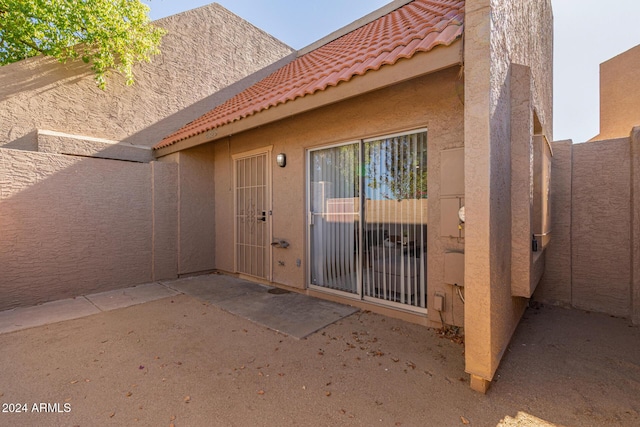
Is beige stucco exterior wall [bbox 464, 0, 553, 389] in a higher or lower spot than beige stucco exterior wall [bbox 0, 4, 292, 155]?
lower

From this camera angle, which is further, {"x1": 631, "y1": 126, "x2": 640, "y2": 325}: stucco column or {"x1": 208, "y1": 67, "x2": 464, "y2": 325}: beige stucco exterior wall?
{"x1": 631, "y1": 126, "x2": 640, "y2": 325}: stucco column

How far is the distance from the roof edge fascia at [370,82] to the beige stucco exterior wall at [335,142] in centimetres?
61

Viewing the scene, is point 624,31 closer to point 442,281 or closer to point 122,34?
point 442,281

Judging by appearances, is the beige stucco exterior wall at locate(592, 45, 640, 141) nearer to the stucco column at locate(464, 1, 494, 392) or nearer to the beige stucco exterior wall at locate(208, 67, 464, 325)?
the beige stucco exterior wall at locate(208, 67, 464, 325)

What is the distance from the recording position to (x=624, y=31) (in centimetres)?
898

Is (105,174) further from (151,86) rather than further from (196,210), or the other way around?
(151,86)

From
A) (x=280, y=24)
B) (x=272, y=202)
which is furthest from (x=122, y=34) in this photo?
(x=280, y=24)

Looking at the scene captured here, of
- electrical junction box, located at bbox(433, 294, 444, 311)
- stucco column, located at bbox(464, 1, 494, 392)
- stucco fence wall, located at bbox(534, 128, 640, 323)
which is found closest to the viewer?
stucco column, located at bbox(464, 1, 494, 392)

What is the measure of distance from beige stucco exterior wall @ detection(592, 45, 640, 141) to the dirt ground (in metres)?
10.1

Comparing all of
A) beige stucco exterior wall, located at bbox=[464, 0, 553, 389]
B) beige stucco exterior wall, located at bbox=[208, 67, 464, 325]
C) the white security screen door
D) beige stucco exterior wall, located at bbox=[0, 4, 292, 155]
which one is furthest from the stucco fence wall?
beige stucco exterior wall, located at bbox=[0, 4, 292, 155]

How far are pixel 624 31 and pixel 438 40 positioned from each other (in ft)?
36.4

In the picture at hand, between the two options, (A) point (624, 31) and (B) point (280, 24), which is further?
(B) point (280, 24)

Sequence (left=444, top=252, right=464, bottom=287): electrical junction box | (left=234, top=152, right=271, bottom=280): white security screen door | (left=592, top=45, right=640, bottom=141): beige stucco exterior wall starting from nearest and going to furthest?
(left=444, top=252, right=464, bottom=287): electrical junction box < (left=234, top=152, right=271, bottom=280): white security screen door < (left=592, top=45, right=640, bottom=141): beige stucco exterior wall

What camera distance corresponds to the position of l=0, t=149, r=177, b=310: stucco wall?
16.6 feet
